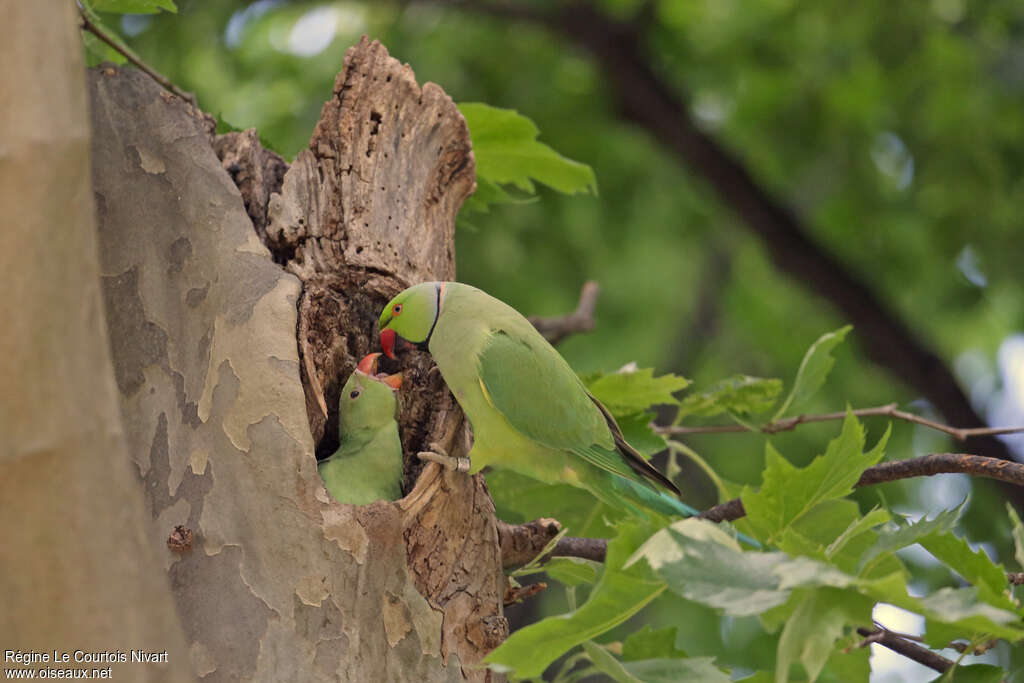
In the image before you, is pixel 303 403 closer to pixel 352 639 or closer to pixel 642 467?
pixel 352 639

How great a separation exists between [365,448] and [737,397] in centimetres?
95

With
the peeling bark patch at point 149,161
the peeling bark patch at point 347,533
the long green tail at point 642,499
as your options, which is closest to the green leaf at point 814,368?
the long green tail at point 642,499

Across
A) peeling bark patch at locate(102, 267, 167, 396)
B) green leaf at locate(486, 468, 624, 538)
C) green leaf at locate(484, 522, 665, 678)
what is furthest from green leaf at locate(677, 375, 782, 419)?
peeling bark patch at locate(102, 267, 167, 396)

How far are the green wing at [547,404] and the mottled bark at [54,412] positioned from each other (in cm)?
92

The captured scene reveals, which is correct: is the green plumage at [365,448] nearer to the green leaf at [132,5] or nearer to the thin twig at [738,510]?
the thin twig at [738,510]

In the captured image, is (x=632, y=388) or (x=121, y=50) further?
(x=632, y=388)

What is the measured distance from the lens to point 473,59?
5.43m

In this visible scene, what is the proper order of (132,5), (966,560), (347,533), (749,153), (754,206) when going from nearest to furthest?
(966,560) < (347,533) < (132,5) < (754,206) < (749,153)

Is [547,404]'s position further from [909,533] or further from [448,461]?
[909,533]

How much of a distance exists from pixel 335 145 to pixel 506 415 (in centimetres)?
67

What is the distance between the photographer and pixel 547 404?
186 centimetres

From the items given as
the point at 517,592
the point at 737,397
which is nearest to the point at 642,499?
the point at 517,592

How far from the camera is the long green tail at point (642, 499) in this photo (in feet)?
6.44

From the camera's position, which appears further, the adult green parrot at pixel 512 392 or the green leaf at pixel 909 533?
the adult green parrot at pixel 512 392
